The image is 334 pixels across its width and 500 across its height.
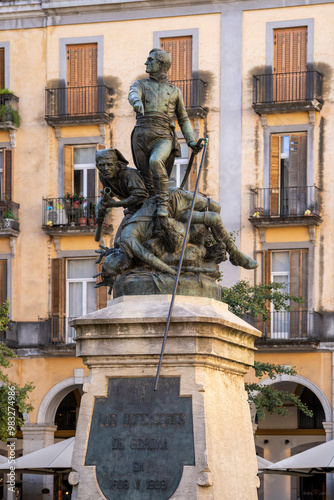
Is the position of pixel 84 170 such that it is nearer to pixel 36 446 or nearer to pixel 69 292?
pixel 69 292

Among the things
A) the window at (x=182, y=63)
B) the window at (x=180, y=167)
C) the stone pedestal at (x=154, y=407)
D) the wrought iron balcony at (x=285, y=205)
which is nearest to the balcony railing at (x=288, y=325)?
the wrought iron balcony at (x=285, y=205)

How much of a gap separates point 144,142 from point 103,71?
89.4 ft

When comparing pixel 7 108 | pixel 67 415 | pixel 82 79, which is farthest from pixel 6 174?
pixel 67 415

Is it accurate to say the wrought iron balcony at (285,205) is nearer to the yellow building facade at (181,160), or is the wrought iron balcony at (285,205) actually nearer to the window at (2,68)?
the yellow building facade at (181,160)


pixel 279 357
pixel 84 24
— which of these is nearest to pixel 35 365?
pixel 279 357

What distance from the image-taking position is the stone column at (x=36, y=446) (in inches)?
1511

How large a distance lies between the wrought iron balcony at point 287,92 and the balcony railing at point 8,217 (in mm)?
7517

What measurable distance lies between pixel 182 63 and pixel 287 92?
3123 mm

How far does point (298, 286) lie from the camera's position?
3728cm

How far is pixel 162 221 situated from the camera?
39.3 feet

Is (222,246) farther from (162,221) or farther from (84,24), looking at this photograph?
(84,24)

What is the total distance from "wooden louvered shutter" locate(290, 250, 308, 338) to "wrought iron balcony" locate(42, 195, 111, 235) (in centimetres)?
522

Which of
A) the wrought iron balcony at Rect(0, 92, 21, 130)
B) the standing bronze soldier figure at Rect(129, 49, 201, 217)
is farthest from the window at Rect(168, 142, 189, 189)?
the standing bronze soldier figure at Rect(129, 49, 201, 217)

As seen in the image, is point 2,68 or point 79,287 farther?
point 2,68
